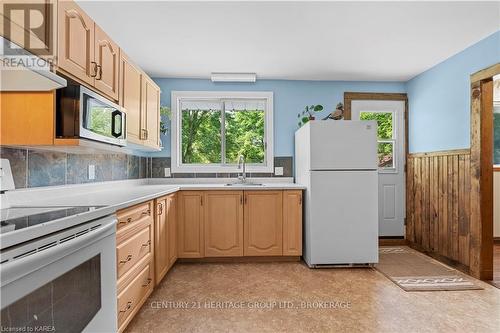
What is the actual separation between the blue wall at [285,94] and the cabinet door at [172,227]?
104 centimetres

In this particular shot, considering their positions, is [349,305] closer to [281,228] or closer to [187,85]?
[281,228]

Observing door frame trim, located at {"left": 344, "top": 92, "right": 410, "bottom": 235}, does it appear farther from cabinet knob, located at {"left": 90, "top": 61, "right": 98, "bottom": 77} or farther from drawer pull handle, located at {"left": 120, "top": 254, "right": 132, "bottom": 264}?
drawer pull handle, located at {"left": 120, "top": 254, "right": 132, "bottom": 264}

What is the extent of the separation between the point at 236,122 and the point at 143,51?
4.81 ft

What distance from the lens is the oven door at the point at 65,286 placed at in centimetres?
79

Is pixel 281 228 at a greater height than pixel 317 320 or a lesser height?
greater

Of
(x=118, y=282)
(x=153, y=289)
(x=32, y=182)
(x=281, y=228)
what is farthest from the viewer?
(x=281, y=228)

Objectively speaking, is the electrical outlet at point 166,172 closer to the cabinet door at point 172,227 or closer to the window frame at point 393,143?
the cabinet door at point 172,227

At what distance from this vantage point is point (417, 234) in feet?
12.2

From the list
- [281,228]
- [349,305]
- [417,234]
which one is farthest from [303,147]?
[417,234]

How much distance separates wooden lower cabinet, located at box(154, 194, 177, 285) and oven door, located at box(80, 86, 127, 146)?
67cm

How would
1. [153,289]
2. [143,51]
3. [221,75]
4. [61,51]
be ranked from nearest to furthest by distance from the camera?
1. [61,51]
2. [153,289]
3. [143,51]
4. [221,75]

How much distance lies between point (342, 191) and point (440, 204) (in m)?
1.29

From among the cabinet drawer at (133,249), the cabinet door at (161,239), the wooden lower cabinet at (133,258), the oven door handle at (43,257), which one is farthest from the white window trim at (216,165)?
the oven door handle at (43,257)

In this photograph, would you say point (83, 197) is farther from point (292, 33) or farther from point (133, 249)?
point (292, 33)
